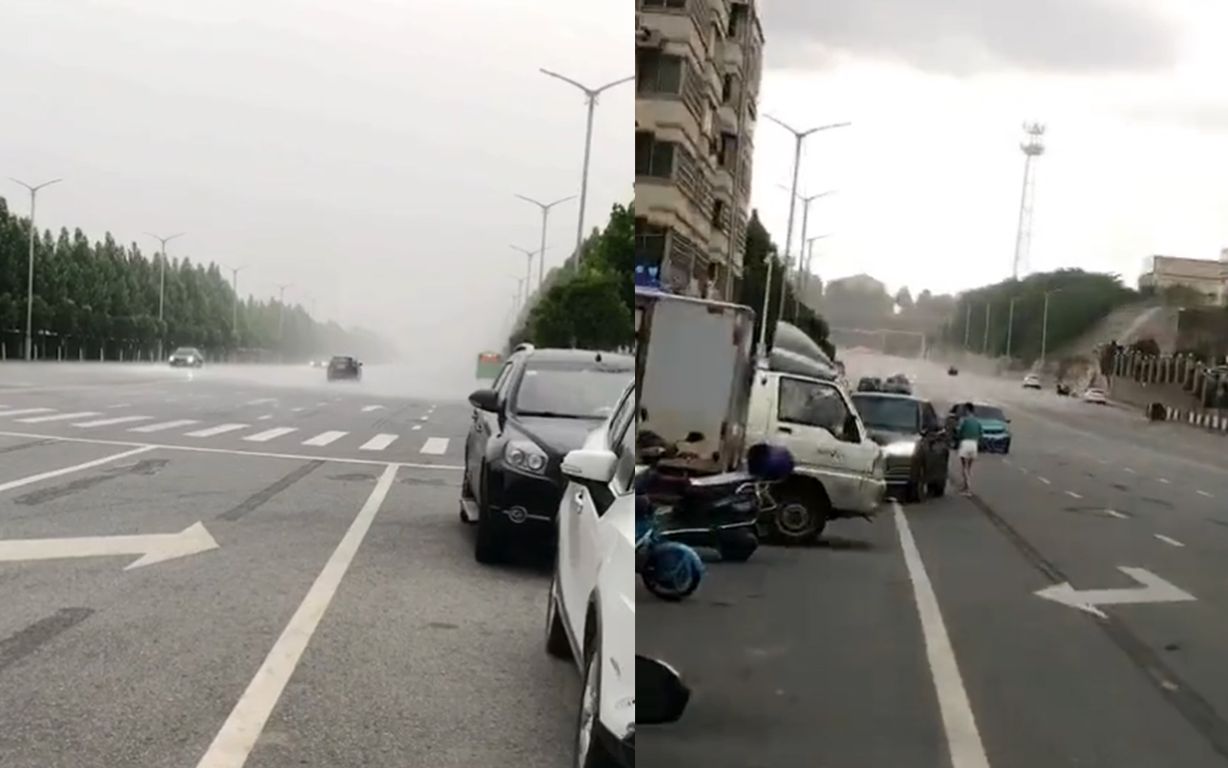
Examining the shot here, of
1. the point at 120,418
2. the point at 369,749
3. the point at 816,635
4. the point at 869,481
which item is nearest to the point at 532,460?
the point at 369,749

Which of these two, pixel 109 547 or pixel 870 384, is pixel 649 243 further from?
pixel 109 547

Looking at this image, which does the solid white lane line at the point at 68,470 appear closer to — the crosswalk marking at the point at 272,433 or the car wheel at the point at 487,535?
the crosswalk marking at the point at 272,433

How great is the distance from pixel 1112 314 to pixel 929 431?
0.92ft

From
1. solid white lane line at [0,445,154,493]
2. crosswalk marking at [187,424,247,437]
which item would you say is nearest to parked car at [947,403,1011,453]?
solid white lane line at [0,445,154,493]

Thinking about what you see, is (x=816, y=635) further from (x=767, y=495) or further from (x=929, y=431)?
(x=929, y=431)

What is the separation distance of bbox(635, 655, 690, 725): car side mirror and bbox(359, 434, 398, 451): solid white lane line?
661 cm

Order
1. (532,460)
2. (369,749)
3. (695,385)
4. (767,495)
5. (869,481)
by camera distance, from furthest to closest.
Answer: (369,749) < (532,460) < (869,481) < (767,495) < (695,385)

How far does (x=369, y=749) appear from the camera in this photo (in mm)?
3084

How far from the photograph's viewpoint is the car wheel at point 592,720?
5.59 feet

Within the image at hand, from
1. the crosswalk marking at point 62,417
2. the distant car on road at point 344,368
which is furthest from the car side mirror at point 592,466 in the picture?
the crosswalk marking at point 62,417

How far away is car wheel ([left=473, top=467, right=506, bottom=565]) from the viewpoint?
3.17 metres

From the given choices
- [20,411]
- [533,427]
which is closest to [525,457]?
[533,427]

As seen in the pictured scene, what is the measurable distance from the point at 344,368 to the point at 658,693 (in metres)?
3.67

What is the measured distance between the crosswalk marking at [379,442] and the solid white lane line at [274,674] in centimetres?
221
